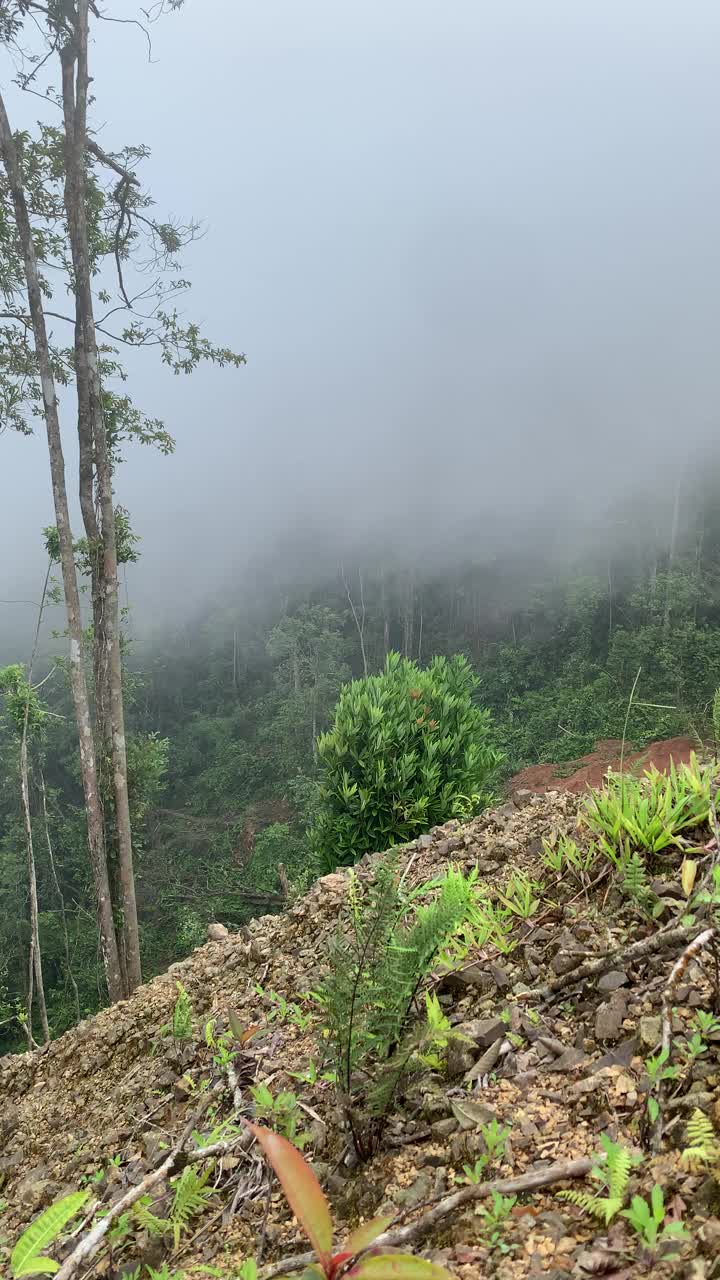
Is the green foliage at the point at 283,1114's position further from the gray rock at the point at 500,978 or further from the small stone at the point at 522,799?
the small stone at the point at 522,799

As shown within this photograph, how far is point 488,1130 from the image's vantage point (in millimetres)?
1373

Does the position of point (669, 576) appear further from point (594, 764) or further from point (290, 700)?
point (594, 764)

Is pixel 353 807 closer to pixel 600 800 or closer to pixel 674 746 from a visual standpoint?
pixel 600 800

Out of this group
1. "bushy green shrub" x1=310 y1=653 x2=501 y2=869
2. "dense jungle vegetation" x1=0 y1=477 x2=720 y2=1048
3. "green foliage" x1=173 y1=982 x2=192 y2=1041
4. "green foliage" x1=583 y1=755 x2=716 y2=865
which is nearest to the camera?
"green foliage" x1=583 y1=755 x2=716 y2=865

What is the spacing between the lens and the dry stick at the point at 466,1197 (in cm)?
120

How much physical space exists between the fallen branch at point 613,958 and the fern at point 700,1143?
552mm

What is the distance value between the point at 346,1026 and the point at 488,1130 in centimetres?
34

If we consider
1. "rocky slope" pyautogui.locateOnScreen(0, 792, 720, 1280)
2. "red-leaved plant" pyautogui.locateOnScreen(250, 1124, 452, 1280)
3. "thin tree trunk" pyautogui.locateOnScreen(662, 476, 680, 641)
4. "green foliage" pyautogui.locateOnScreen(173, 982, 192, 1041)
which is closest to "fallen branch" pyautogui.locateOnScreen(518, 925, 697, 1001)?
"rocky slope" pyautogui.locateOnScreen(0, 792, 720, 1280)

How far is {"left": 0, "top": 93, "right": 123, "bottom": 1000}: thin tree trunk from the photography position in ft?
20.5

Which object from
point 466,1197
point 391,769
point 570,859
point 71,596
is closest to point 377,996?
point 466,1197

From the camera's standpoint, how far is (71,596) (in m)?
6.49

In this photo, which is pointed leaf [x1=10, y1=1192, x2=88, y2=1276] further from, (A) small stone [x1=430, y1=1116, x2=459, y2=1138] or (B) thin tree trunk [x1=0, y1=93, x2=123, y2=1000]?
(B) thin tree trunk [x1=0, y1=93, x2=123, y2=1000]

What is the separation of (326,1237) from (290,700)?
29933 mm

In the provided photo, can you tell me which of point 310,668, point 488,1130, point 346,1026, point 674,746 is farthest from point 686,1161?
point 310,668
